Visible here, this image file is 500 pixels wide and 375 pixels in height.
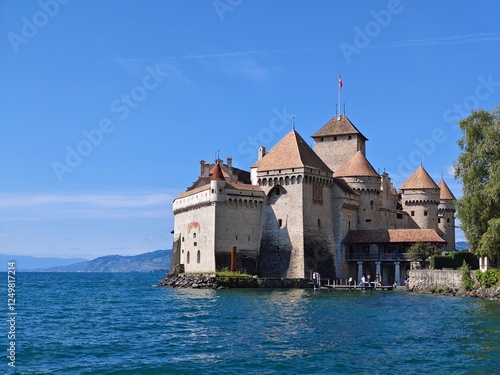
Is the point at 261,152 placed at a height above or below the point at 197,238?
above

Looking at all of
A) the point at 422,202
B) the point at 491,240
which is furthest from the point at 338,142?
the point at 491,240

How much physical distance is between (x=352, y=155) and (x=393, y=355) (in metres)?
46.6

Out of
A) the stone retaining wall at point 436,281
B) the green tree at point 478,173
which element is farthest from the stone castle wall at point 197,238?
the green tree at point 478,173

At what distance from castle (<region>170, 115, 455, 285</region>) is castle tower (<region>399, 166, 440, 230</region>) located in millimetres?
6596

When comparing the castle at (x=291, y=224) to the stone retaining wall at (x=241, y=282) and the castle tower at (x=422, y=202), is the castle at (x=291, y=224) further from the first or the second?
the castle tower at (x=422, y=202)

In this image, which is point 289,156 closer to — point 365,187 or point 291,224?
point 291,224

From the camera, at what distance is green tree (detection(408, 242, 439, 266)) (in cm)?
5369

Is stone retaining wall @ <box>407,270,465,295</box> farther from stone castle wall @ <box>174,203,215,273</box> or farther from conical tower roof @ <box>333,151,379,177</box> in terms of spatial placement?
stone castle wall @ <box>174,203,215,273</box>

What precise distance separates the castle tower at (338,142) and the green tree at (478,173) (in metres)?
25.0

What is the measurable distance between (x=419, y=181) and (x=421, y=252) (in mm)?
16433

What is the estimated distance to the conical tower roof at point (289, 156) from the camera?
183ft

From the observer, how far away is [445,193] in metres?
74.7

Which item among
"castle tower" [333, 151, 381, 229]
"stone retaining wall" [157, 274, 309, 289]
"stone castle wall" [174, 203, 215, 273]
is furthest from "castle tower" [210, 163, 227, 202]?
"castle tower" [333, 151, 381, 229]

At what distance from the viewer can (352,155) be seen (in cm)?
6669
